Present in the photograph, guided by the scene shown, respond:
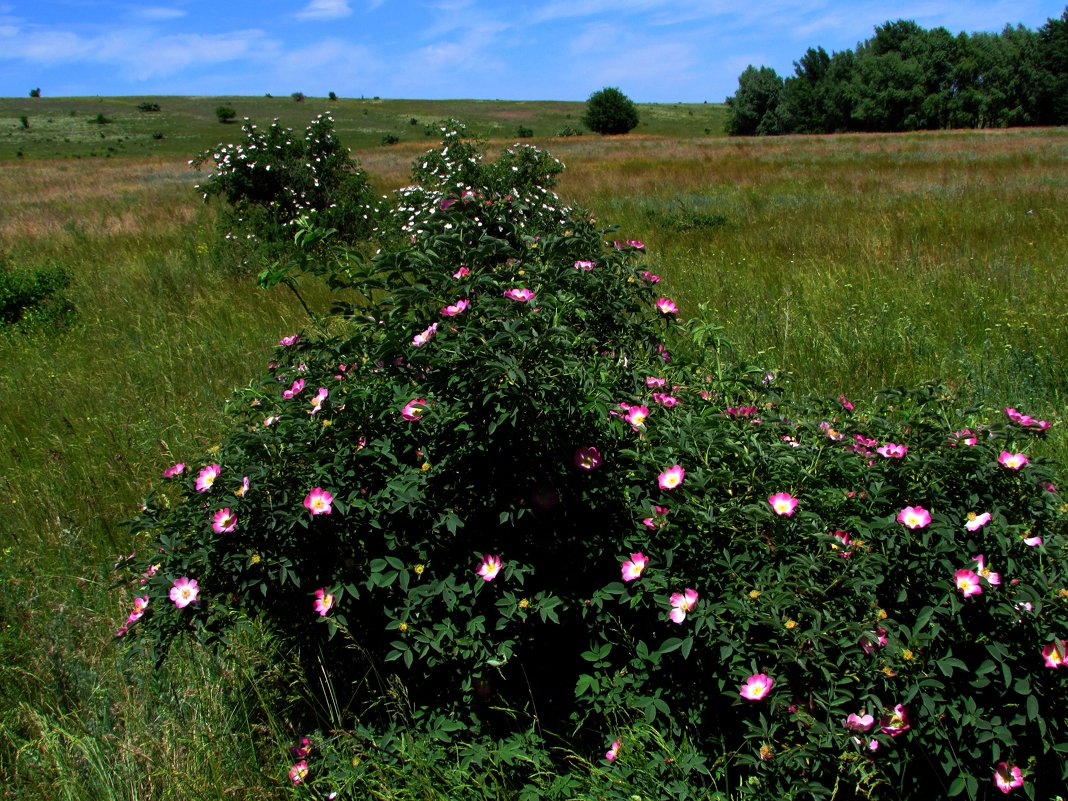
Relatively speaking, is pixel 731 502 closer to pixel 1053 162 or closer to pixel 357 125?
pixel 1053 162

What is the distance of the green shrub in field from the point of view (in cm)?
928

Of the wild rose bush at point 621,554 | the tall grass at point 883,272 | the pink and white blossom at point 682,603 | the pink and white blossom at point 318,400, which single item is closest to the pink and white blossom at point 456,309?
the wild rose bush at point 621,554

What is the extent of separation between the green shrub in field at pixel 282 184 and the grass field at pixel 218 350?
76 cm

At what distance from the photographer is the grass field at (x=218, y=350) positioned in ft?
7.14

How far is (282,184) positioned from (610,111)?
54495 millimetres

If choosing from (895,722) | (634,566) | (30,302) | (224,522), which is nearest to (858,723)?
(895,722)

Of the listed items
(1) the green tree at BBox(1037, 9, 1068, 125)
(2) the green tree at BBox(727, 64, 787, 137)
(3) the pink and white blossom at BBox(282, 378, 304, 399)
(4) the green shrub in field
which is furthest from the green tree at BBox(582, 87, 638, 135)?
(3) the pink and white blossom at BBox(282, 378, 304, 399)

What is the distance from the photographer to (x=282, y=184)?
9.59 meters

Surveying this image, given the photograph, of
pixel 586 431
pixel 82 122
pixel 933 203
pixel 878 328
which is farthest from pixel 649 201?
pixel 82 122

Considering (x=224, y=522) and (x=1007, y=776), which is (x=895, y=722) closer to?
(x=1007, y=776)

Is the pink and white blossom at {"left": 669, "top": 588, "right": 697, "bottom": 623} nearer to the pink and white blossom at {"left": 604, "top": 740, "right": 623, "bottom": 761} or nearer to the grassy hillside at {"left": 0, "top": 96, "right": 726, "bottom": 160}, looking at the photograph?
the pink and white blossom at {"left": 604, "top": 740, "right": 623, "bottom": 761}

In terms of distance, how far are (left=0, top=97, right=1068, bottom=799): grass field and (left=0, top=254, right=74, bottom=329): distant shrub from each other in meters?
0.25

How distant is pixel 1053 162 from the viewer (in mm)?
13539

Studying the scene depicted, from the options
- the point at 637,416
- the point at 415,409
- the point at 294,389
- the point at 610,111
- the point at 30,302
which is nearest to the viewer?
the point at 415,409
